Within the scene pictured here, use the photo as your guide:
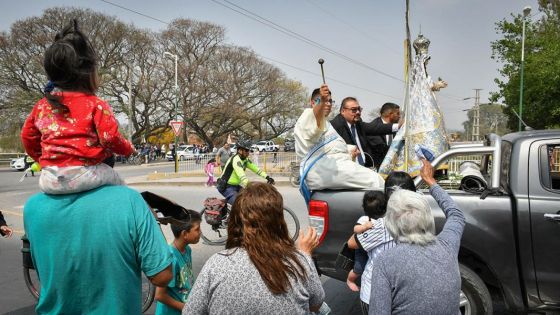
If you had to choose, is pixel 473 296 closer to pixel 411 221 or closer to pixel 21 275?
pixel 411 221

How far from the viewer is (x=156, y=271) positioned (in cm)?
177

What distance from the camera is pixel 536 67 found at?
23016 mm

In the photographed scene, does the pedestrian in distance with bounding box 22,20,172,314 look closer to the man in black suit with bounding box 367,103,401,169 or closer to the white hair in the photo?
the white hair

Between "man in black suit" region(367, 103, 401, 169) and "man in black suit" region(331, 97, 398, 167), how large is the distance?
0.10 m

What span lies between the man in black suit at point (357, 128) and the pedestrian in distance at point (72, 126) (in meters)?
3.78

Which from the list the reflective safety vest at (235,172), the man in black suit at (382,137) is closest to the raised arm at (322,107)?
the man in black suit at (382,137)

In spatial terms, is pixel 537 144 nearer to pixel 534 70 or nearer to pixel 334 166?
pixel 334 166

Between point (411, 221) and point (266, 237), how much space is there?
767 millimetres

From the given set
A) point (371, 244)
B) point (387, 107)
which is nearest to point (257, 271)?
point (371, 244)

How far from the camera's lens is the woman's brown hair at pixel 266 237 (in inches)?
73.5

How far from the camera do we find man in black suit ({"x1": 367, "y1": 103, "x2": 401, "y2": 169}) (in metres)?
6.09

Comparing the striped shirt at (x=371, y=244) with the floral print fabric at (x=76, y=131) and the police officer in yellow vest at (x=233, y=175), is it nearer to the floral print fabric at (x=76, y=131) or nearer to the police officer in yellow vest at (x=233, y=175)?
the floral print fabric at (x=76, y=131)

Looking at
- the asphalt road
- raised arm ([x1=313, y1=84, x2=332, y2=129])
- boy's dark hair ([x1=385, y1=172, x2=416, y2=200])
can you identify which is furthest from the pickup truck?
the asphalt road

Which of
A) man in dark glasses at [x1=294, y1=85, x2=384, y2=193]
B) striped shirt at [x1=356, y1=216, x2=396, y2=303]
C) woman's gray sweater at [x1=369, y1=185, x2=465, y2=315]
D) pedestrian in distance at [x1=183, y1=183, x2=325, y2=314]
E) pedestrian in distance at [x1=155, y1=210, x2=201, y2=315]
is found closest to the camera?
pedestrian in distance at [x1=183, y1=183, x2=325, y2=314]
